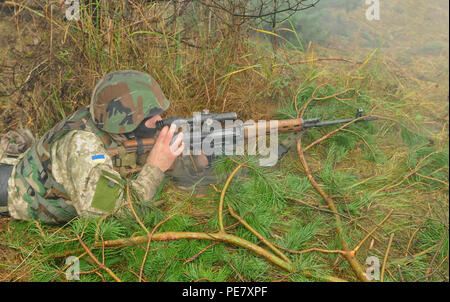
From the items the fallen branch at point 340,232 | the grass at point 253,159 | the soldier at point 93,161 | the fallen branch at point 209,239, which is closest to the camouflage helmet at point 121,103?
the soldier at point 93,161

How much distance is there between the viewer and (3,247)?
2.86m

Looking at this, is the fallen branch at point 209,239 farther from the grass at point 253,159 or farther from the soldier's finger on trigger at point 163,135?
the soldier's finger on trigger at point 163,135

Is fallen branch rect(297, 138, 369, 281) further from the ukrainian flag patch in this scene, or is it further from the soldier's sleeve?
the ukrainian flag patch

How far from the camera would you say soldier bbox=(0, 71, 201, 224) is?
2621mm

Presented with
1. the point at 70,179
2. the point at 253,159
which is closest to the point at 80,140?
the point at 70,179

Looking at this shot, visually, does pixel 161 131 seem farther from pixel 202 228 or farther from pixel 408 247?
pixel 408 247

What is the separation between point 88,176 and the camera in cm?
260

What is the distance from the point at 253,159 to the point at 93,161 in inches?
Result: 48.9

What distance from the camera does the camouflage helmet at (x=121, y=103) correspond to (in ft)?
9.30

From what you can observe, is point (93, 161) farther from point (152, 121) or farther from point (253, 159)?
point (253, 159)

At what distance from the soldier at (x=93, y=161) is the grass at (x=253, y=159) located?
177 mm

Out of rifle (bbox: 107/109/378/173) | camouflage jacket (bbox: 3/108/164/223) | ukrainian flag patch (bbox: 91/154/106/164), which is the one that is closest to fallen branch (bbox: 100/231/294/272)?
camouflage jacket (bbox: 3/108/164/223)

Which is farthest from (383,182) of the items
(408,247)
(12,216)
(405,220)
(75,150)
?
(12,216)
